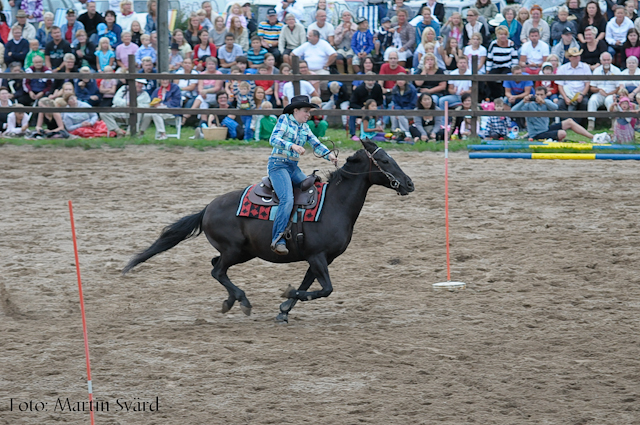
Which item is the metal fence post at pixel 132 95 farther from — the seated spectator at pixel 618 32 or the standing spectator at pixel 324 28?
the seated spectator at pixel 618 32

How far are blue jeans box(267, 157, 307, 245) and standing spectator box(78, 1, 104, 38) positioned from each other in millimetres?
14810

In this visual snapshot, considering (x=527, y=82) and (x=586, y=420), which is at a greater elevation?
(x=527, y=82)

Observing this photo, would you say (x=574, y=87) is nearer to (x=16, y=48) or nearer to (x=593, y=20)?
(x=593, y=20)

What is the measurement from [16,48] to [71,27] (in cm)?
146

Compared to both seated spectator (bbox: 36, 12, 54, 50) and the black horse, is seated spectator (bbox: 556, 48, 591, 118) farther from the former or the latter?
seated spectator (bbox: 36, 12, 54, 50)

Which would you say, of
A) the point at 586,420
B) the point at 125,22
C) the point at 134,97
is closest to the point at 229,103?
the point at 134,97

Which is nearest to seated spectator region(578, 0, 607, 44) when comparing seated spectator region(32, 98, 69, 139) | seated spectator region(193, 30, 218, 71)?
seated spectator region(193, 30, 218, 71)

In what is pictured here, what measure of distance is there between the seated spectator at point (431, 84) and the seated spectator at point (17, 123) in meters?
8.98

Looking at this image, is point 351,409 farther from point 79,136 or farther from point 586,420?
point 79,136

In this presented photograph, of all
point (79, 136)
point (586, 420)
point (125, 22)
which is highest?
point (125, 22)

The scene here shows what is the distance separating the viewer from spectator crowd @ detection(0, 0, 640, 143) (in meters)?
18.1

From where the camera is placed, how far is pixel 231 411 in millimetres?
5801

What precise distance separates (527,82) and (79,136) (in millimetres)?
10262

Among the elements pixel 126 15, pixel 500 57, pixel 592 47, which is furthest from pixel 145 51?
pixel 592 47
